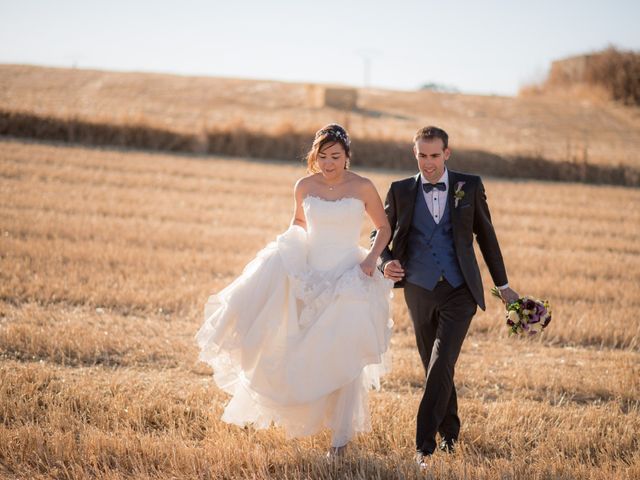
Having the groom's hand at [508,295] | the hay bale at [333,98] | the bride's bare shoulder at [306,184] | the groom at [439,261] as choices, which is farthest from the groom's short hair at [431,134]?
the hay bale at [333,98]

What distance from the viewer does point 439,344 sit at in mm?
4828

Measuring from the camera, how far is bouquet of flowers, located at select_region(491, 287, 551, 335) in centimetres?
497

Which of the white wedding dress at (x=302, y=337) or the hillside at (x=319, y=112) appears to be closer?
the white wedding dress at (x=302, y=337)

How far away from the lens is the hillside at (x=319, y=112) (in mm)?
26766

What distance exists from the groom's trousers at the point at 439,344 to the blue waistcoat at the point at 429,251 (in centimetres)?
7

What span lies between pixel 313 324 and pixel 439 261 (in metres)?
1.02

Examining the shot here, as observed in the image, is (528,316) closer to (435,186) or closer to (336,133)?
(435,186)

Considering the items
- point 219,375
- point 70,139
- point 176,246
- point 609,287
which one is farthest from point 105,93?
point 219,375

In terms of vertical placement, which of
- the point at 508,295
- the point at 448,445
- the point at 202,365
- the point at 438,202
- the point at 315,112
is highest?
the point at 315,112

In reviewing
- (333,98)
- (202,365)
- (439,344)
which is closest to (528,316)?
(439,344)

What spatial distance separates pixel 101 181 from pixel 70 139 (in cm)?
946

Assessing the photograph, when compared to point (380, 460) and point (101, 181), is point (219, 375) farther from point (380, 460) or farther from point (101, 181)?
point (101, 181)

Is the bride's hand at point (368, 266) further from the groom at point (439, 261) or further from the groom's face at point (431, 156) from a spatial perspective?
the groom's face at point (431, 156)

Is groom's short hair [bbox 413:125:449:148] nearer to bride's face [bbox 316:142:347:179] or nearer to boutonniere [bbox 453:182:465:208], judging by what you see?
boutonniere [bbox 453:182:465:208]
